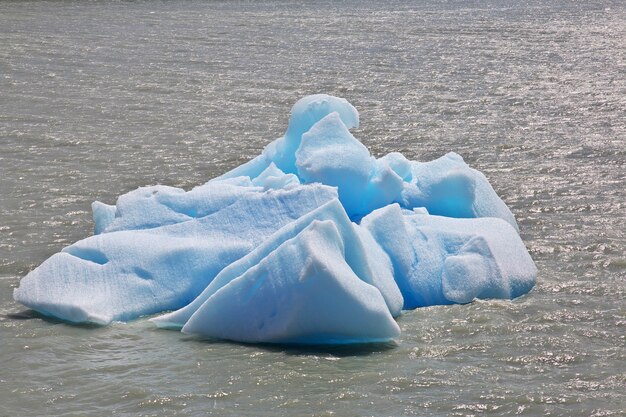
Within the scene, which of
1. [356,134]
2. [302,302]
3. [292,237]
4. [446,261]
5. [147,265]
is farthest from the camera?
[356,134]

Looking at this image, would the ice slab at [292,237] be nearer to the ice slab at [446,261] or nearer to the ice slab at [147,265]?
the ice slab at [147,265]

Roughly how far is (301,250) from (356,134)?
231 inches

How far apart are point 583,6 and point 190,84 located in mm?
12945

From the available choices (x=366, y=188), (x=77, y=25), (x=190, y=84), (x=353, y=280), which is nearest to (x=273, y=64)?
(x=190, y=84)

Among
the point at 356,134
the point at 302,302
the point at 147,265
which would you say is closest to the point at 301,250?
the point at 302,302

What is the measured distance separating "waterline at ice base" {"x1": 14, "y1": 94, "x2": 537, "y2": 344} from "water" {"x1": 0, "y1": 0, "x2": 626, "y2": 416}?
14 cm

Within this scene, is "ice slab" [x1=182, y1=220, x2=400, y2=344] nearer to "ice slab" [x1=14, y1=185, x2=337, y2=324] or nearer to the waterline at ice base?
the waterline at ice base

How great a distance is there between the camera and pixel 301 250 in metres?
6.10

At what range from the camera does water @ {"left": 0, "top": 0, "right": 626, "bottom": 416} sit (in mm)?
5703

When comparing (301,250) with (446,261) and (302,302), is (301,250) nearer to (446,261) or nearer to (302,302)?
(302,302)

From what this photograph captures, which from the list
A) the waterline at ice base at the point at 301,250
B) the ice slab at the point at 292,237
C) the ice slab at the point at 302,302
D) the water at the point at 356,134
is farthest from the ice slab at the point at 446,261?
the ice slab at the point at 302,302

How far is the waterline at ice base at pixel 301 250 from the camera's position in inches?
242

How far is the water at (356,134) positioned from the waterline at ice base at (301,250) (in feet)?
0.45

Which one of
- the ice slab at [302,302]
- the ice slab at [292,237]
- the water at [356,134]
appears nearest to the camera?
the water at [356,134]
